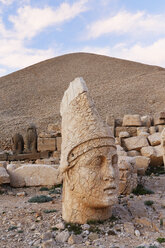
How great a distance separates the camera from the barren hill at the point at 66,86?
24703 mm

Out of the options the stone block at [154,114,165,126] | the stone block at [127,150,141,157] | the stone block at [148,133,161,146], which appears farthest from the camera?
the stone block at [154,114,165,126]

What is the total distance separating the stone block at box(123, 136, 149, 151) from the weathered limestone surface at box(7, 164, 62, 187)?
4830 millimetres

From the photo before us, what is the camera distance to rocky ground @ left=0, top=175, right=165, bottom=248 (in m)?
3.67

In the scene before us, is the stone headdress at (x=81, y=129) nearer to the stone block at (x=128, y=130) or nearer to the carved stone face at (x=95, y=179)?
the carved stone face at (x=95, y=179)

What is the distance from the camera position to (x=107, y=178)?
406 centimetres

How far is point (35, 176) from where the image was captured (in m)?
7.90

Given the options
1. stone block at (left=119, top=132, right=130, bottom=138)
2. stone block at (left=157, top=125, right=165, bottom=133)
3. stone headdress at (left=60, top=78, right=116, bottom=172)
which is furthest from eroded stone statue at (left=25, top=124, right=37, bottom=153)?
stone headdress at (left=60, top=78, right=116, bottom=172)

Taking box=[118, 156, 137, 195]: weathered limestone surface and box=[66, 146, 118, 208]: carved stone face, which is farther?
box=[118, 156, 137, 195]: weathered limestone surface

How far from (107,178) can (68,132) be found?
98cm

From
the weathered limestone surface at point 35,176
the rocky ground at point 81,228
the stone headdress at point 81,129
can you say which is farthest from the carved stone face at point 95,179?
the weathered limestone surface at point 35,176

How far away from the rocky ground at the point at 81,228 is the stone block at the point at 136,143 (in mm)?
5779

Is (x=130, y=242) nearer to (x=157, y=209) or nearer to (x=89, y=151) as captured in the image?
(x=89, y=151)

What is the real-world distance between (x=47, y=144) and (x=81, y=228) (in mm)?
10214

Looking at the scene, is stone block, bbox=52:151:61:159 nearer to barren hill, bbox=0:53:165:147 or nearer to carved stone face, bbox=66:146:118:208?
barren hill, bbox=0:53:165:147
